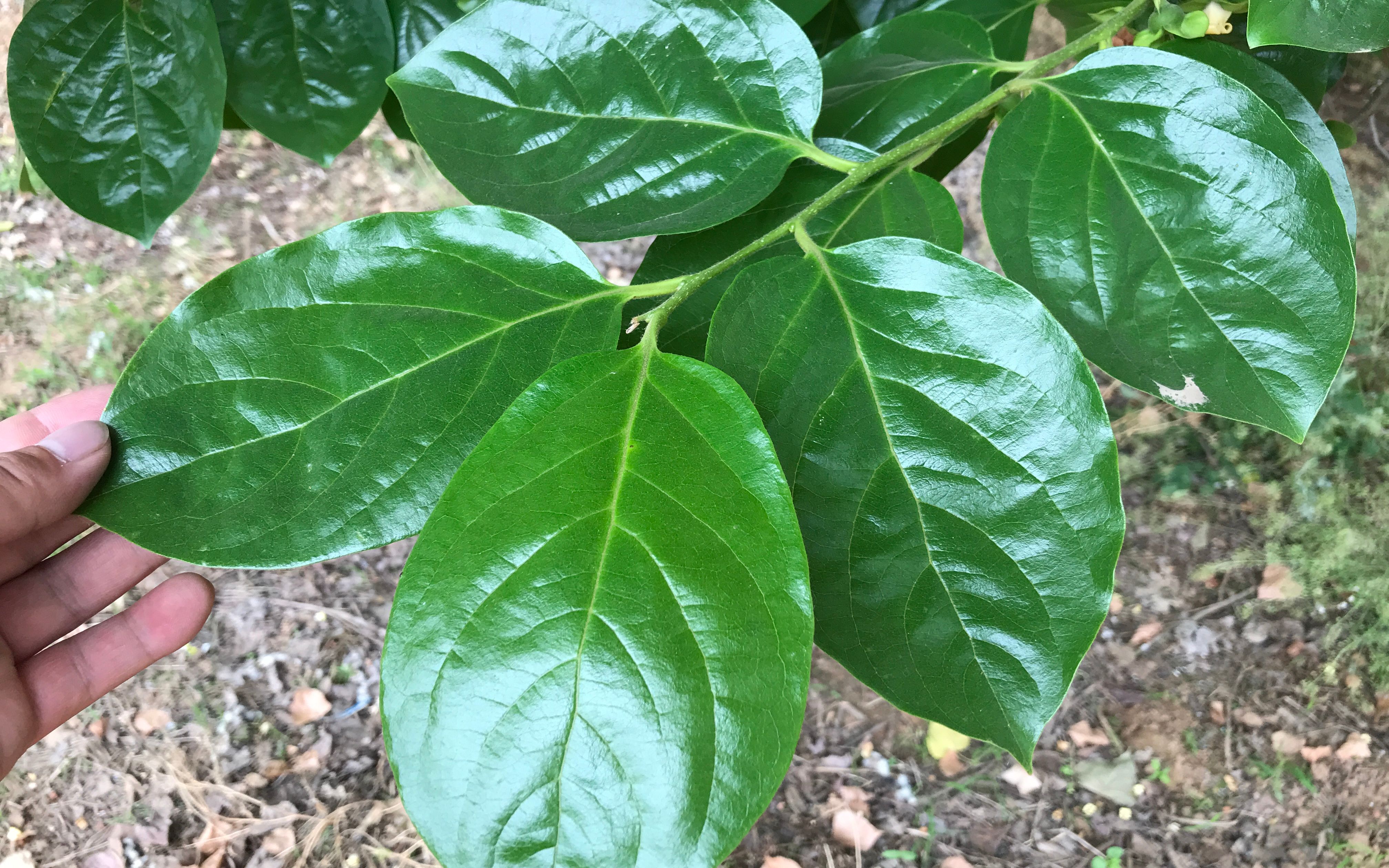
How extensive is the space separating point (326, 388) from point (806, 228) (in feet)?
1.32

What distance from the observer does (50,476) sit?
2.32 feet

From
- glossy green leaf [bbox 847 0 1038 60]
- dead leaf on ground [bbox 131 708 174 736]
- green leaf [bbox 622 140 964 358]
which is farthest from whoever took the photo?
dead leaf on ground [bbox 131 708 174 736]

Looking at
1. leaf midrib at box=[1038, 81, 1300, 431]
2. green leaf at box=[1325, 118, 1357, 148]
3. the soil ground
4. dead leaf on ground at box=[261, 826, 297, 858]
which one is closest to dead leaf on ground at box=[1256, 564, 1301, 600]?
the soil ground

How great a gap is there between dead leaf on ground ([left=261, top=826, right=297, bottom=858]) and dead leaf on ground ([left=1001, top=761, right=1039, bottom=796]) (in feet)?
5.03

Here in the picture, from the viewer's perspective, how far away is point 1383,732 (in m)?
1.91

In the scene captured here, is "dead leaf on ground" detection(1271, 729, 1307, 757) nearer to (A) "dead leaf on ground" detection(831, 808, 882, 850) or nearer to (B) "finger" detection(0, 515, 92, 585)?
(A) "dead leaf on ground" detection(831, 808, 882, 850)

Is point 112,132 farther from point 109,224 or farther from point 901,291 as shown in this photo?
point 901,291

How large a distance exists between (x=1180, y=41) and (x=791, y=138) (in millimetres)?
382

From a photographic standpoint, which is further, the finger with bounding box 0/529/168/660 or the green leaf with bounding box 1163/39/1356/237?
the finger with bounding box 0/529/168/660

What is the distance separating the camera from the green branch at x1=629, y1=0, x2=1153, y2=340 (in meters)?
0.66

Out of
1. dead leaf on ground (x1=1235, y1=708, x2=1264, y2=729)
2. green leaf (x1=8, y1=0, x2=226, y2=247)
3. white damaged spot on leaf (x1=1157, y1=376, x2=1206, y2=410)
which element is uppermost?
green leaf (x1=8, y1=0, x2=226, y2=247)

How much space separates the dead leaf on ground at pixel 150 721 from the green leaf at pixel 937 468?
1896 mm

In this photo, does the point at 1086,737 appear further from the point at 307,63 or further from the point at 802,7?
the point at 307,63

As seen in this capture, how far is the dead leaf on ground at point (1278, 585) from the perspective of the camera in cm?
199
